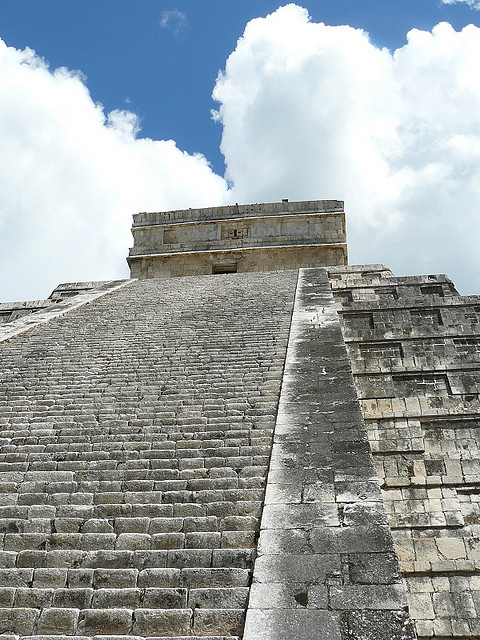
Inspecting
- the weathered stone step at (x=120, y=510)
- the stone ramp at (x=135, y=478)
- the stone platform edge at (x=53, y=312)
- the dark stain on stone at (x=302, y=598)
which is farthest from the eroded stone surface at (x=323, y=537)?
the stone platform edge at (x=53, y=312)

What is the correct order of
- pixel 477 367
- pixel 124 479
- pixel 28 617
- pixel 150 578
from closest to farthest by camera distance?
1. pixel 28 617
2. pixel 150 578
3. pixel 124 479
4. pixel 477 367

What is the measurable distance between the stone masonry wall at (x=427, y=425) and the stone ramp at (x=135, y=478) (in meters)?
1.44

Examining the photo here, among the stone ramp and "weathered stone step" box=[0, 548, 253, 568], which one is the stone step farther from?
"weathered stone step" box=[0, 548, 253, 568]

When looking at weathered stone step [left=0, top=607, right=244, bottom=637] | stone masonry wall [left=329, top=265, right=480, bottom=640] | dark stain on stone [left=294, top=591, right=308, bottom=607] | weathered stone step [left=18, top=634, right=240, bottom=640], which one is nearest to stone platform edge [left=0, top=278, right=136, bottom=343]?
stone masonry wall [left=329, top=265, right=480, bottom=640]

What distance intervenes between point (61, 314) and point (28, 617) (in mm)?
7647

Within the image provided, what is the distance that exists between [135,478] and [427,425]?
387 centimetres

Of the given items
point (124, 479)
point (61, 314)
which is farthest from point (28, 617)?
Result: point (61, 314)

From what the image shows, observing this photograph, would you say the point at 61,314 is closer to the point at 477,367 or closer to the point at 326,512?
the point at 477,367

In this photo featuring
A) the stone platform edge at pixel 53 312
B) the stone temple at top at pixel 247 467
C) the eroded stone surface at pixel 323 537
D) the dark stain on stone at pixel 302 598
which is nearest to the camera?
the eroded stone surface at pixel 323 537

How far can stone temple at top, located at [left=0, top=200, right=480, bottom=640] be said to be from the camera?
296 cm

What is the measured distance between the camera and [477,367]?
24.4 feet

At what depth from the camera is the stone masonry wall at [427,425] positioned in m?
4.93

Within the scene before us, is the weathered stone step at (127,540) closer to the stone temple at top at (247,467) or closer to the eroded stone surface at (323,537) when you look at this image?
the stone temple at top at (247,467)

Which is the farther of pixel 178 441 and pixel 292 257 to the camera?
pixel 292 257
